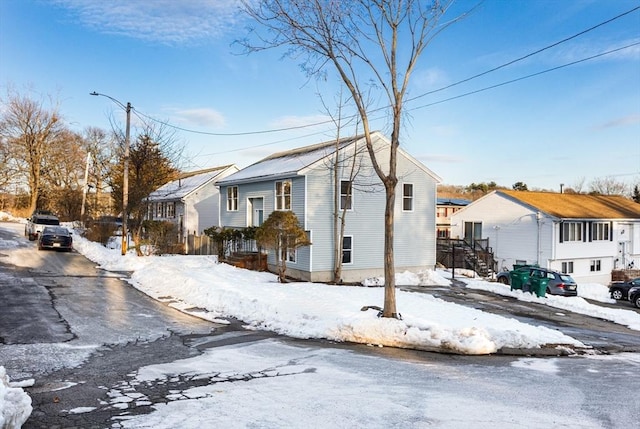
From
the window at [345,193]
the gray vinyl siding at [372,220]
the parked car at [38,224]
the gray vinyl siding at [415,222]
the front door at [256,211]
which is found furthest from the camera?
the parked car at [38,224]

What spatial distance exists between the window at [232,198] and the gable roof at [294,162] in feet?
1.84

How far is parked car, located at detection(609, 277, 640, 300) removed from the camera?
26191 mm

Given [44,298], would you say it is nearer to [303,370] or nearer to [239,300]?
[239,300]

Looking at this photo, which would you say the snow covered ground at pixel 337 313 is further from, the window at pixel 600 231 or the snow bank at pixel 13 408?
the window at pixel 600 231

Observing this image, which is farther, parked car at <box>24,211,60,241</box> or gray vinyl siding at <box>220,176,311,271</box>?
parked car at <box>24,211,60,241</box>

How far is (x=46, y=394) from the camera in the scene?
20.5 ft

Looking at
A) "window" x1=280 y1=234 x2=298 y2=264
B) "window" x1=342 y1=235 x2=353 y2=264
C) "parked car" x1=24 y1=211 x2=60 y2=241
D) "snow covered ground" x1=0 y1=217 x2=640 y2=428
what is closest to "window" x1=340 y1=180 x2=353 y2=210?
"window" x1=342 y1=235 x2=353 y2=264

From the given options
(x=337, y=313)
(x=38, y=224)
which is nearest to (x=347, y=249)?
(x=337, y=313)

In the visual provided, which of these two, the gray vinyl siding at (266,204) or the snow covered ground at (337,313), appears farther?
the gray vinyl siding at (266,204)

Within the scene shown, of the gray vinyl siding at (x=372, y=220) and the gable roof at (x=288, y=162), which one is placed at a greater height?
the gable roof at (x=288, y=162)

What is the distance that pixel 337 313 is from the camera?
488 inches

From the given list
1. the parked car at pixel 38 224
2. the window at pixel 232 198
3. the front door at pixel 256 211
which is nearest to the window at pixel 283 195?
the front door at pixel 256 211

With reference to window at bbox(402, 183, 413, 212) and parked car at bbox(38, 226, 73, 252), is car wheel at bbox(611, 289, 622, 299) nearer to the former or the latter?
window at bbox(402, 183, 413, 212)

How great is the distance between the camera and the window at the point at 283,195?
24.2m
